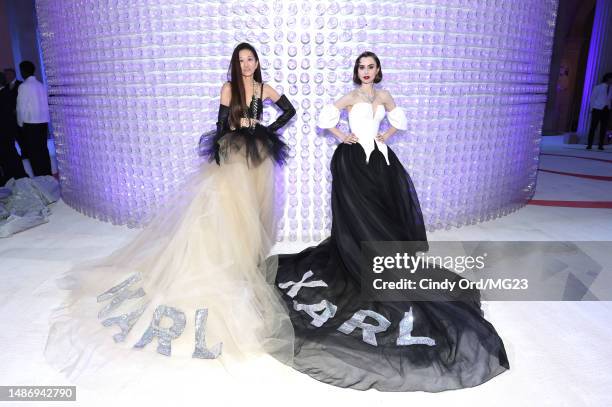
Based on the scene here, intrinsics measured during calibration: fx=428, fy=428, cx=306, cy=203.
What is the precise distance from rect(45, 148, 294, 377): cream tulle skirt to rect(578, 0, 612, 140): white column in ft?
37.2

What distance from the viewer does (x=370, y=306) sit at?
8.34 ft

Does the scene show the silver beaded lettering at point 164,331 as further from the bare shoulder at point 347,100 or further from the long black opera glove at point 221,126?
the bare shoulder at point 347,100

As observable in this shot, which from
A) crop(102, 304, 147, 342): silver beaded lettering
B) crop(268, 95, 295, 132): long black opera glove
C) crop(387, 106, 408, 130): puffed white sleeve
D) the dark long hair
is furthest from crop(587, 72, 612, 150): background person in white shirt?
crop(102, 304, 147, 342): silver beaded lettering

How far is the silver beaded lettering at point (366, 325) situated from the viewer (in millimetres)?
2291

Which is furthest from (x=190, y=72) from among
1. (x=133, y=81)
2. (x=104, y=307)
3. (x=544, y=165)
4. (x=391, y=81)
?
(x=544, y=165)

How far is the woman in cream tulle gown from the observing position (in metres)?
2.27

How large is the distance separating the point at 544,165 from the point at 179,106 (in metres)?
6.96

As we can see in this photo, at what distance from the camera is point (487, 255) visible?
3.62 meters

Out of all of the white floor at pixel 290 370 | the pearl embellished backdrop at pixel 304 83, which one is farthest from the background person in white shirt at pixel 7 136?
the white floor at pixel 290 370

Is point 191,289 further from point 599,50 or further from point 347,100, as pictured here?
point 599,50
